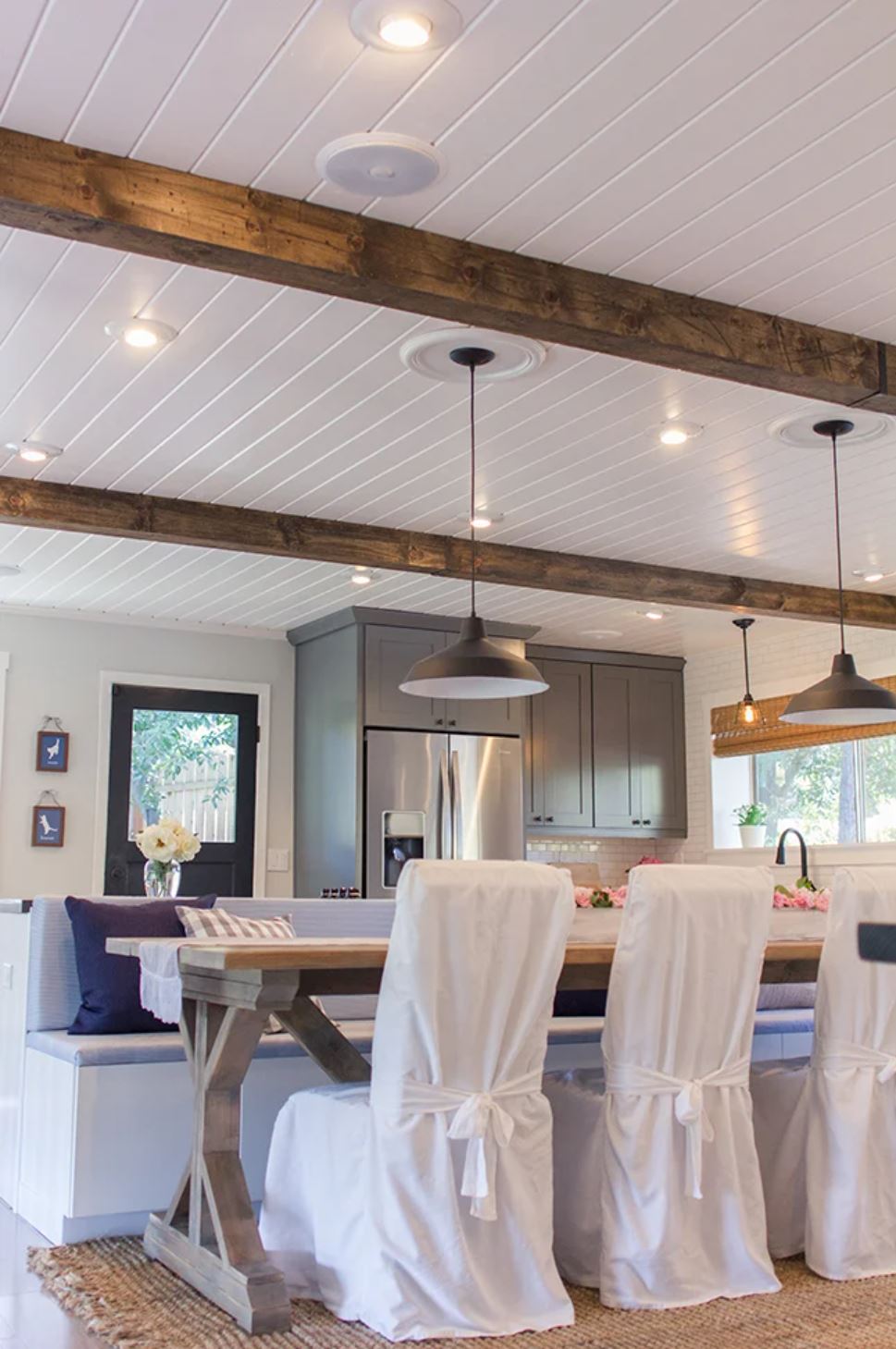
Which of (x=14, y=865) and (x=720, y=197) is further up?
(x=720, y=197)

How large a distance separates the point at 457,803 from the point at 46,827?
214 cm

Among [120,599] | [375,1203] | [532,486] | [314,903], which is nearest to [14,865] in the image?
[120,599]

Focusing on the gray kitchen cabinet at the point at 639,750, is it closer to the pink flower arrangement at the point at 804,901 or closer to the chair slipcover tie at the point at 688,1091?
the pink flower arrangement at the point at 804,901

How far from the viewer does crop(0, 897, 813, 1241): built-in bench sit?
3.57 meters

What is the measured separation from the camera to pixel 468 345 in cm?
388

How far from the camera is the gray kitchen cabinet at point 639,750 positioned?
8.41m

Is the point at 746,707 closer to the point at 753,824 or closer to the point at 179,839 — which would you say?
the point at 753,824

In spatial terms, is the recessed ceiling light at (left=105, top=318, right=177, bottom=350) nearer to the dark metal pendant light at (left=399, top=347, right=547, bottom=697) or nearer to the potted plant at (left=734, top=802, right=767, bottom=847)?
the dark metal pendant light at (left=399, top=347, right=547, bottom=697)

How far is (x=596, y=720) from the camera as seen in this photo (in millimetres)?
8422

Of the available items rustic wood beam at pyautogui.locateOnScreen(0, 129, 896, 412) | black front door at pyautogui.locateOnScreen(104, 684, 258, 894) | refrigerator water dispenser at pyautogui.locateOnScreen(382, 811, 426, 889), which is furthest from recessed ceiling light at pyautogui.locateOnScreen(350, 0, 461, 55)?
black front door at pyautogui.locateOnScreen(104, 684, 258, 894)

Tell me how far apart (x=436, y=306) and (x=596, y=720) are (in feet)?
17.6

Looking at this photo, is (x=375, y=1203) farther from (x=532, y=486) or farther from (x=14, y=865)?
(x=14, y=865)

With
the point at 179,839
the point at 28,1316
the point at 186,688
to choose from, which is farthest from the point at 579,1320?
the point at 186,688

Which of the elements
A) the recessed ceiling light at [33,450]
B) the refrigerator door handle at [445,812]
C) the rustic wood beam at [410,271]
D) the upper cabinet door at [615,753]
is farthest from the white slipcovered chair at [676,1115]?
the upper cabinet door at [615,753]
